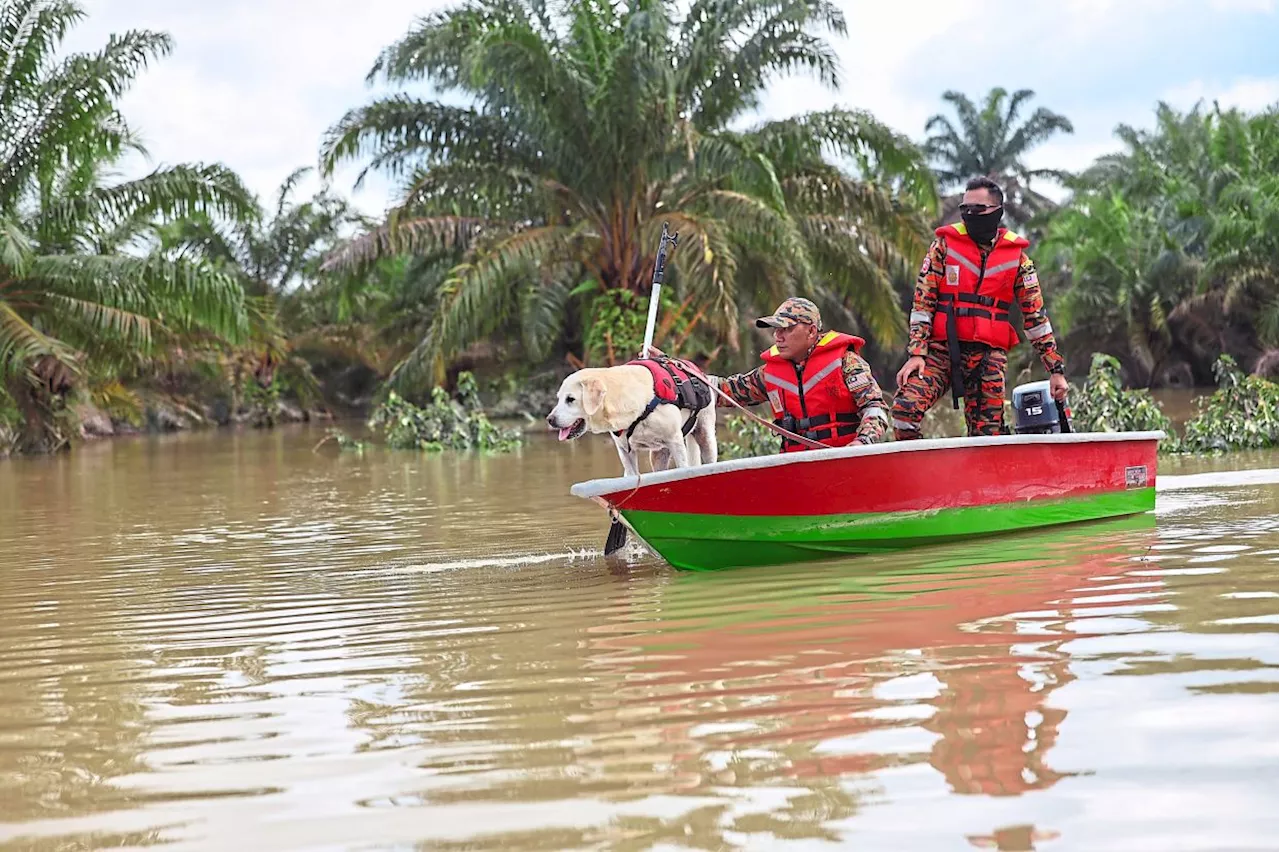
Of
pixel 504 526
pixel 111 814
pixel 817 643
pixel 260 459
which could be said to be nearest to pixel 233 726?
pixel 111 814

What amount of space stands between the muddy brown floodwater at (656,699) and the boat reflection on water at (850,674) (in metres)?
0.01

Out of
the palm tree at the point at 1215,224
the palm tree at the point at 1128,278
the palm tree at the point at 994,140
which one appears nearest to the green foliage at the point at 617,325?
the palm tree at the point at 1215,224

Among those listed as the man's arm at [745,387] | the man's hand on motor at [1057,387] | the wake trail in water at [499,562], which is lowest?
the wake trail in water at [499,562]

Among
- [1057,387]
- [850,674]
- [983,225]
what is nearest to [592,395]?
[983,225]

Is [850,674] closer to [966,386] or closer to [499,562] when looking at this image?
[499,562]

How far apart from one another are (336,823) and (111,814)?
52cm

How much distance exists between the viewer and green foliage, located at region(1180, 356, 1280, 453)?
533 inches

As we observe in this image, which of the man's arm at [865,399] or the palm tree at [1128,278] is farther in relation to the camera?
the palm tree at [1128,278]

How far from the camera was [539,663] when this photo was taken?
444 centimetres

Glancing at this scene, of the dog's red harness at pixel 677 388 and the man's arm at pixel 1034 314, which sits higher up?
the man's arm at pixel 1034 314

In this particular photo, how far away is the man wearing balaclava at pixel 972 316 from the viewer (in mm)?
7457

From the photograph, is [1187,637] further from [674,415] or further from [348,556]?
[348,556]

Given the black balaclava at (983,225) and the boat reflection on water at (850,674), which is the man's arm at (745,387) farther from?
the boat reflection on water at (850,674)

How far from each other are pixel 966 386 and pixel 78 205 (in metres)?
18.9
